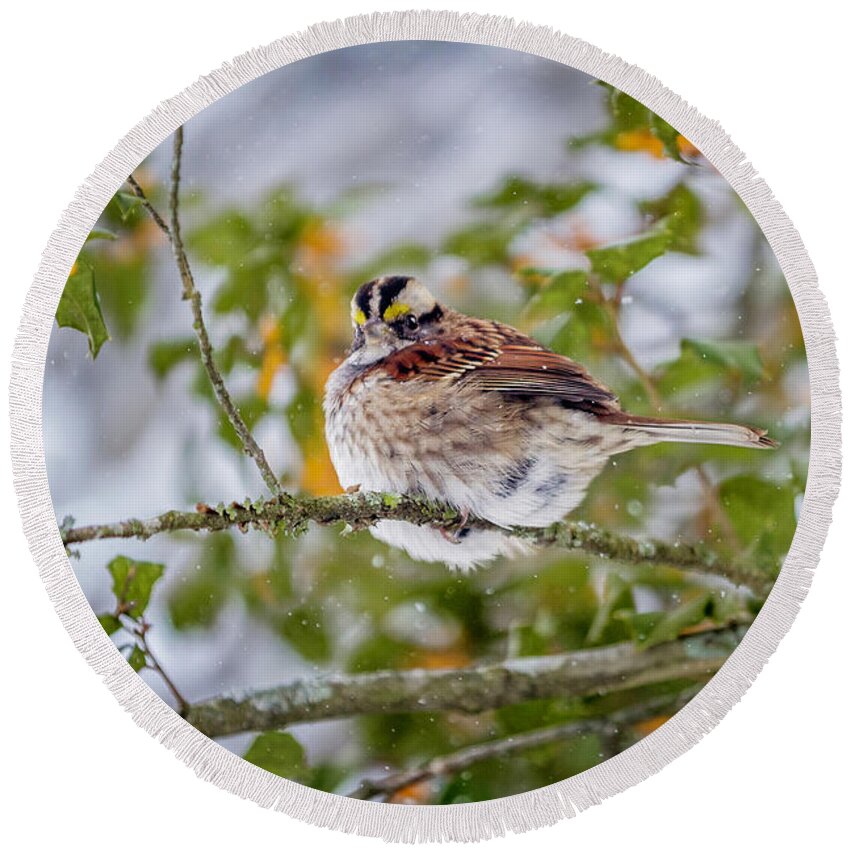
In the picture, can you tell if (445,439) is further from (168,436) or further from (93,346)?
(93,346)

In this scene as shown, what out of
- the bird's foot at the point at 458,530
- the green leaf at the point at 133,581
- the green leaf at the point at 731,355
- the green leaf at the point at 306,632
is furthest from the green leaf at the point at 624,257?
the green leaf at the point at 133,581

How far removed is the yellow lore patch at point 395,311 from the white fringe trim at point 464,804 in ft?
1.24

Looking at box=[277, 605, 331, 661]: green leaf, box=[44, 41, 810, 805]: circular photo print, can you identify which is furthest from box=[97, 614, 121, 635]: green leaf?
box=[277, 605, 331, 661]: green leaf

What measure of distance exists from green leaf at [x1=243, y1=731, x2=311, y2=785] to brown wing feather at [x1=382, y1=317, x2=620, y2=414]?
518mm

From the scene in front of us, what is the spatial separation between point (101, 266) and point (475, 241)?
0.52 metres

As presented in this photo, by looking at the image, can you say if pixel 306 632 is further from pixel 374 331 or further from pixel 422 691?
pixel 374 331

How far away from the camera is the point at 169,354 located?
1.58 metres

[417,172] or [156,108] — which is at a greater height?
[156,108]

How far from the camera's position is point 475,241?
1562 mm

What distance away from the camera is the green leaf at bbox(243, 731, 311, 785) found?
1.57 metres

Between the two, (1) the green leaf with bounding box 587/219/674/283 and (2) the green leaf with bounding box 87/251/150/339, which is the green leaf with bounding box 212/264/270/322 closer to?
(2) the green leaf with bounding box 87/251/150/339

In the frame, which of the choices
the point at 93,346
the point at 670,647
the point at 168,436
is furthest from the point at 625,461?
the point at 93,346

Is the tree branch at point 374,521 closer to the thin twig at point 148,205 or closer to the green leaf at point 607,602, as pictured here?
the green leaf at point 607,602

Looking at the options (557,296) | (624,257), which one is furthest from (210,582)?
(624,257)
